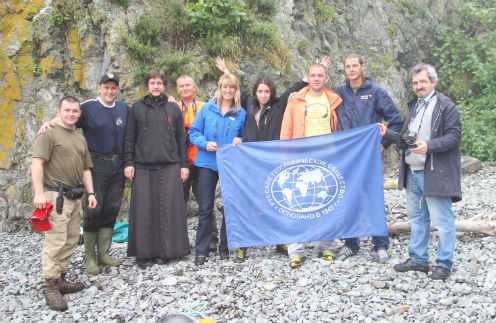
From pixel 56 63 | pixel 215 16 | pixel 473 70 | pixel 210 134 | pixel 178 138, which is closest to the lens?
pixel 210 134

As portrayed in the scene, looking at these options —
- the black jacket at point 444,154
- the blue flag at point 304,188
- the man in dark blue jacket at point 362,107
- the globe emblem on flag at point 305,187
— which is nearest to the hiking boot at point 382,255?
the man in dark blue jacket at point 362,107

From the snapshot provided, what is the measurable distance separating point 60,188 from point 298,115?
3025 millimetres

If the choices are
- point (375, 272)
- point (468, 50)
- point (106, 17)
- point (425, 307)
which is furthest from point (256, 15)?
point (468, 50)

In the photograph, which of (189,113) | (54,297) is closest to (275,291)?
(54,297)

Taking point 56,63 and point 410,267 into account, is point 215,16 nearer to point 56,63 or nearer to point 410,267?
point 56,63

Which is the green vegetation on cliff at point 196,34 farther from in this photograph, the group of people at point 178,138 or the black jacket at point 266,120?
the black jacket at point 266,120

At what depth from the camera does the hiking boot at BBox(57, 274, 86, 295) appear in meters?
4.73

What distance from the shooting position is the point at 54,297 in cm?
445

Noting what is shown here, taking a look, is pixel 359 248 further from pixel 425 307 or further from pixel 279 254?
pixel 425 307

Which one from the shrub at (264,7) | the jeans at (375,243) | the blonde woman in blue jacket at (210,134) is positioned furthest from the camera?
the shrub at (264,7)

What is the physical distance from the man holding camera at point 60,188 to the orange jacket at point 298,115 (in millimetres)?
2578

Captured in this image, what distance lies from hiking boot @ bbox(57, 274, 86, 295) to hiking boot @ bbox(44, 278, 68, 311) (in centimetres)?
12

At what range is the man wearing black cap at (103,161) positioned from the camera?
537cm

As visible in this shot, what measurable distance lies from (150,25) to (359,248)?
6251mm
